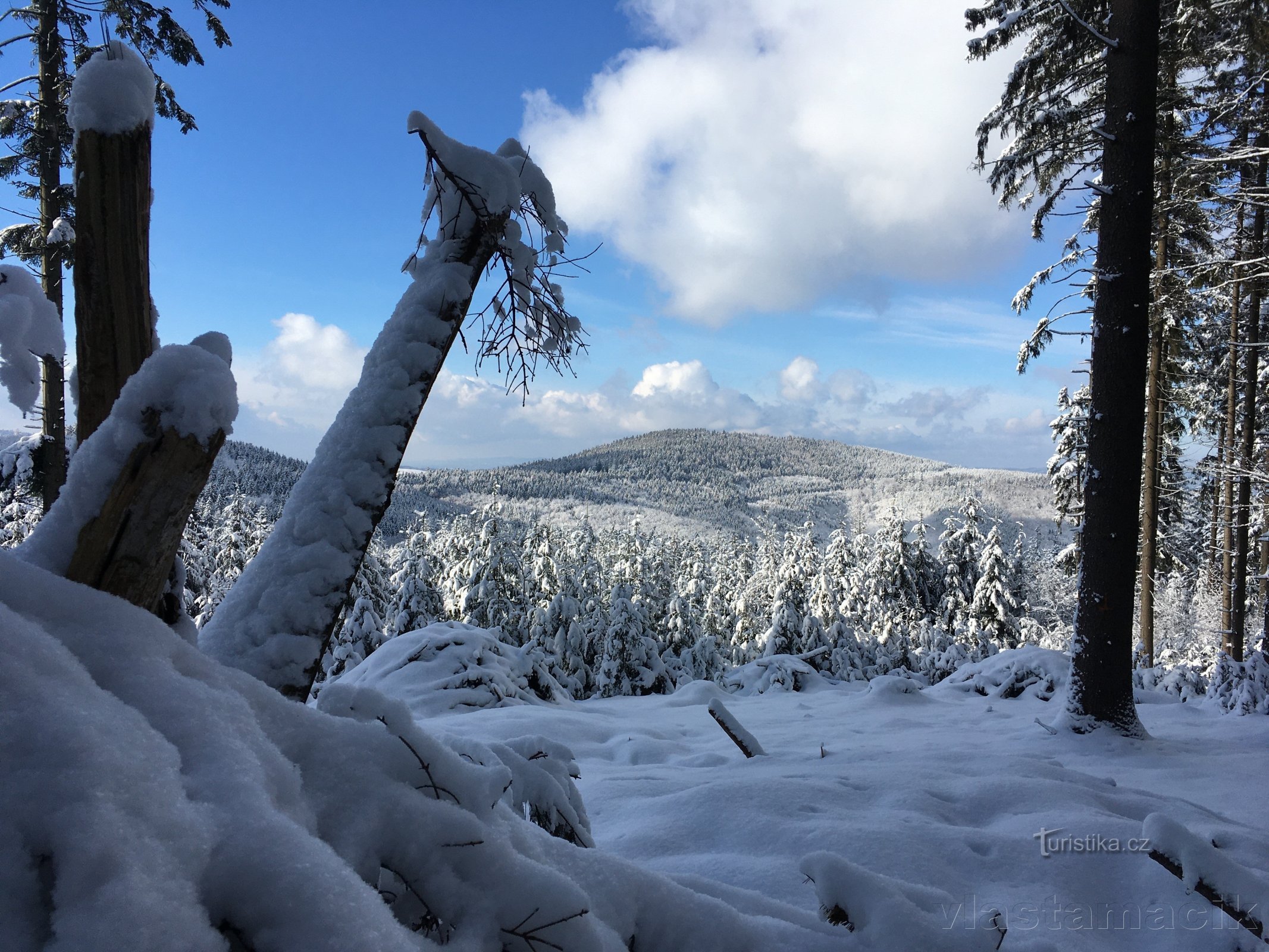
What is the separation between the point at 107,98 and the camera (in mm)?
1896

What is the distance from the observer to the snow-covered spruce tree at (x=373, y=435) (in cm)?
219

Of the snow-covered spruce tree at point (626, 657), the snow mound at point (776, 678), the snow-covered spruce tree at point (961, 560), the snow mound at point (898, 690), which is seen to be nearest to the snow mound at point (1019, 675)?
the snow mound at point (898, 690)

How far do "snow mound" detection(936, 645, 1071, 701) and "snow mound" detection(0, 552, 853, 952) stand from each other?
25.7 feet

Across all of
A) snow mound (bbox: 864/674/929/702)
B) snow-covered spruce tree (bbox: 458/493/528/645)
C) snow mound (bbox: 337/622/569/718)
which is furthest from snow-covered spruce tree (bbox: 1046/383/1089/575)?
snow-covered spruce tree (bbox: 458/493/528/645)

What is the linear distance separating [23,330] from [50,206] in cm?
761

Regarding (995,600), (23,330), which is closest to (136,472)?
(23,330)

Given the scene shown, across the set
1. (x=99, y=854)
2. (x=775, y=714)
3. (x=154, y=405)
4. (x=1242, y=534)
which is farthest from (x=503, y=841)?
(x=1242, y=534)

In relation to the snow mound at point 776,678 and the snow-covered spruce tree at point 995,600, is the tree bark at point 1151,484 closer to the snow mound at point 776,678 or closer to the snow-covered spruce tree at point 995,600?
the snow mound at point 776,678

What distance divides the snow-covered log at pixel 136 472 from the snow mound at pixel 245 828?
0.28 meters

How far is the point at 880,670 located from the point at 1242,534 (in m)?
8.53

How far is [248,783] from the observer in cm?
105

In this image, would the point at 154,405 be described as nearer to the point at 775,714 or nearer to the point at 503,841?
the point at 503,841

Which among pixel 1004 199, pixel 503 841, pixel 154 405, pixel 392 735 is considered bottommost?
pixel 503 841

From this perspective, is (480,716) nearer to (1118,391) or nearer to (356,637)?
(1118,391)
